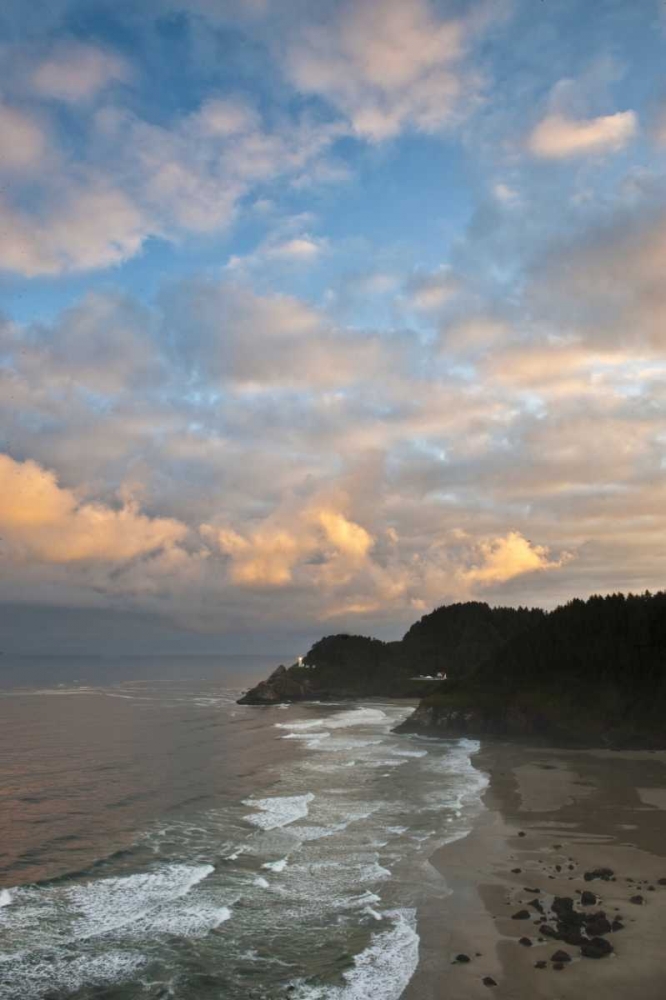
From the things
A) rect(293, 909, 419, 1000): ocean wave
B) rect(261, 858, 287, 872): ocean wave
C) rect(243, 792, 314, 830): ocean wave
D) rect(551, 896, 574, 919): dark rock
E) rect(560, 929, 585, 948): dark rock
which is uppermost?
rect(560, 929, 585, 948): dark rock

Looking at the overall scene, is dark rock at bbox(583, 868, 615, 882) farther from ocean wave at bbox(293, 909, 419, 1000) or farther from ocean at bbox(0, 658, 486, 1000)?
ocean wave at bbox(293, 909, 419, 1000)

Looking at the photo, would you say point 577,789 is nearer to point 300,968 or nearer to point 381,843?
point 381,843

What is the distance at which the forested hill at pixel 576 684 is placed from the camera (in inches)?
3076

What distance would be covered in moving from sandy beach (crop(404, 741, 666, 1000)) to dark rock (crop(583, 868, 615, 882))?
123mm

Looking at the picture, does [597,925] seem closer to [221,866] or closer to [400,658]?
[221,866]

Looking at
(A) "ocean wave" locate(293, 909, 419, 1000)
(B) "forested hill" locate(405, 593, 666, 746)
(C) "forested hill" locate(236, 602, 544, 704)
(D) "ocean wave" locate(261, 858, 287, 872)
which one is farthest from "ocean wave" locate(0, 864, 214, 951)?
(C) "forested hill" locate(236, 602, 544, 704)

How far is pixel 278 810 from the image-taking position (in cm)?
4822

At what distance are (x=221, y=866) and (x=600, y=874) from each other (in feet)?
60.3

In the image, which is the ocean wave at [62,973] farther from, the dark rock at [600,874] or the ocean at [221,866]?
the dark rock at [600,874]

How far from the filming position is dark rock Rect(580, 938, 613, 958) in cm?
2197

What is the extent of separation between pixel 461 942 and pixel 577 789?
32.8m

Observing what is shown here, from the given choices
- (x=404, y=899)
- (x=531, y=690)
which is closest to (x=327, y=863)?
(x=404, y=899)

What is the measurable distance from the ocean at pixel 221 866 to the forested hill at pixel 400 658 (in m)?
97.8

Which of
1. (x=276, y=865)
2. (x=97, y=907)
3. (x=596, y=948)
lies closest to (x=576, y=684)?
(x=276, y=865)
